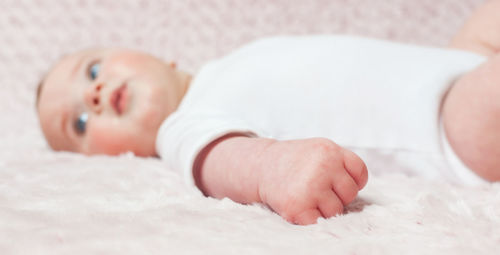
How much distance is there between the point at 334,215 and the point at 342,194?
24 millimetres

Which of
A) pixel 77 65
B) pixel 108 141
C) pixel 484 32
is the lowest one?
pixel 108 141

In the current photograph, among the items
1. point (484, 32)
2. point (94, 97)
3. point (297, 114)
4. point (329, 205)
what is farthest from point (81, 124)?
point (484, 32)

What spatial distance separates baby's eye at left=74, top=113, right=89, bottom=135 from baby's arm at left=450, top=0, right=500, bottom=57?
777 millimetres

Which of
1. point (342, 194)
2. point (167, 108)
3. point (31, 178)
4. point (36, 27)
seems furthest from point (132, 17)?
point (342, 194)

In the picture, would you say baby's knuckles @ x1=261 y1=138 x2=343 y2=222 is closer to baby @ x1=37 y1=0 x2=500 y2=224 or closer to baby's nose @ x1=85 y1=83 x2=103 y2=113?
baby @ x1=37 y1=0 x2=500 y2=224

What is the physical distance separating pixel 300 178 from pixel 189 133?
32 centimetres

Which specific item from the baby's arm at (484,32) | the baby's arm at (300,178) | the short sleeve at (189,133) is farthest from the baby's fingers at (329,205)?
the baby's arm at (484,32)

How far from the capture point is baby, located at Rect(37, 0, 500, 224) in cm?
59

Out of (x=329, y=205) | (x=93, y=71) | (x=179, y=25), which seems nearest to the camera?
(x=329, y=205)

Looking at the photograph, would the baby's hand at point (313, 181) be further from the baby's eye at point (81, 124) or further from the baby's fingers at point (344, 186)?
the baby's eye at point (81, 124)

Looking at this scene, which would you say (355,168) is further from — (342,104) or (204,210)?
(342,104)

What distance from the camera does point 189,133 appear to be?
84 centimetres

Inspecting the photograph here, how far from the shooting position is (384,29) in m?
1.55

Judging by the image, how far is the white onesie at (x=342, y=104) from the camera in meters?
0.80
